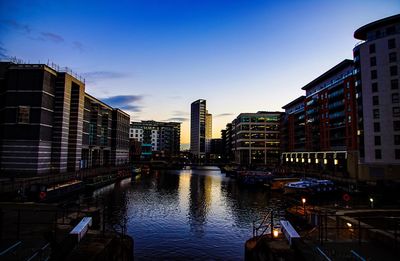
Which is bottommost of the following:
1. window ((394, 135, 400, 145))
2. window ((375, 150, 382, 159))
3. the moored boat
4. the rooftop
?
the moored boat

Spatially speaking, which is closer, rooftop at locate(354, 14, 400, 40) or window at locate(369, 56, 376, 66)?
rooftop at locate(354, 14, 400, 40)

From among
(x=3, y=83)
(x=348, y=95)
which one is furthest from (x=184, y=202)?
(x=348, y=95)

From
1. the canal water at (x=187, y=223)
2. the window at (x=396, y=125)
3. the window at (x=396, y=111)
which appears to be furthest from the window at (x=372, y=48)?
the canal water at (x=187, y=223)

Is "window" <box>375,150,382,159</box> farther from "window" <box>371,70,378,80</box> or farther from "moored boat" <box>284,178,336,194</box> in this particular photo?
"window" <box>371,70,378,80</box>

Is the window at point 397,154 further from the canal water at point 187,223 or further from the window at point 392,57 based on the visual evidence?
the canal water at point 187,223

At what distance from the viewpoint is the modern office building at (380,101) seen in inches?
2746

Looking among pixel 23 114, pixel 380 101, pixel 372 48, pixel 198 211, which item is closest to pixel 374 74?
pixel 372 48

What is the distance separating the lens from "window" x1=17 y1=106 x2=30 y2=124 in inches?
2506

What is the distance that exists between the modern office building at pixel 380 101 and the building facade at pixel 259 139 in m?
106

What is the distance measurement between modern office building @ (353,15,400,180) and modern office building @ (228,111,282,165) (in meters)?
106

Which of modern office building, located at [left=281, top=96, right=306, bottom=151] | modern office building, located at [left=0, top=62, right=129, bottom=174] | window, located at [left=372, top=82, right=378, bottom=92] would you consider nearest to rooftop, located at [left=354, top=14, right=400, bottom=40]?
window, located at [left=372, top=82, right=378, bottom=92]

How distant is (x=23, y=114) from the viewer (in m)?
63.8

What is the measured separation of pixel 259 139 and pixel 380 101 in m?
113

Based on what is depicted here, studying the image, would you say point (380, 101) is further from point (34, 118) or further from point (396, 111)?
point (34, 118)
